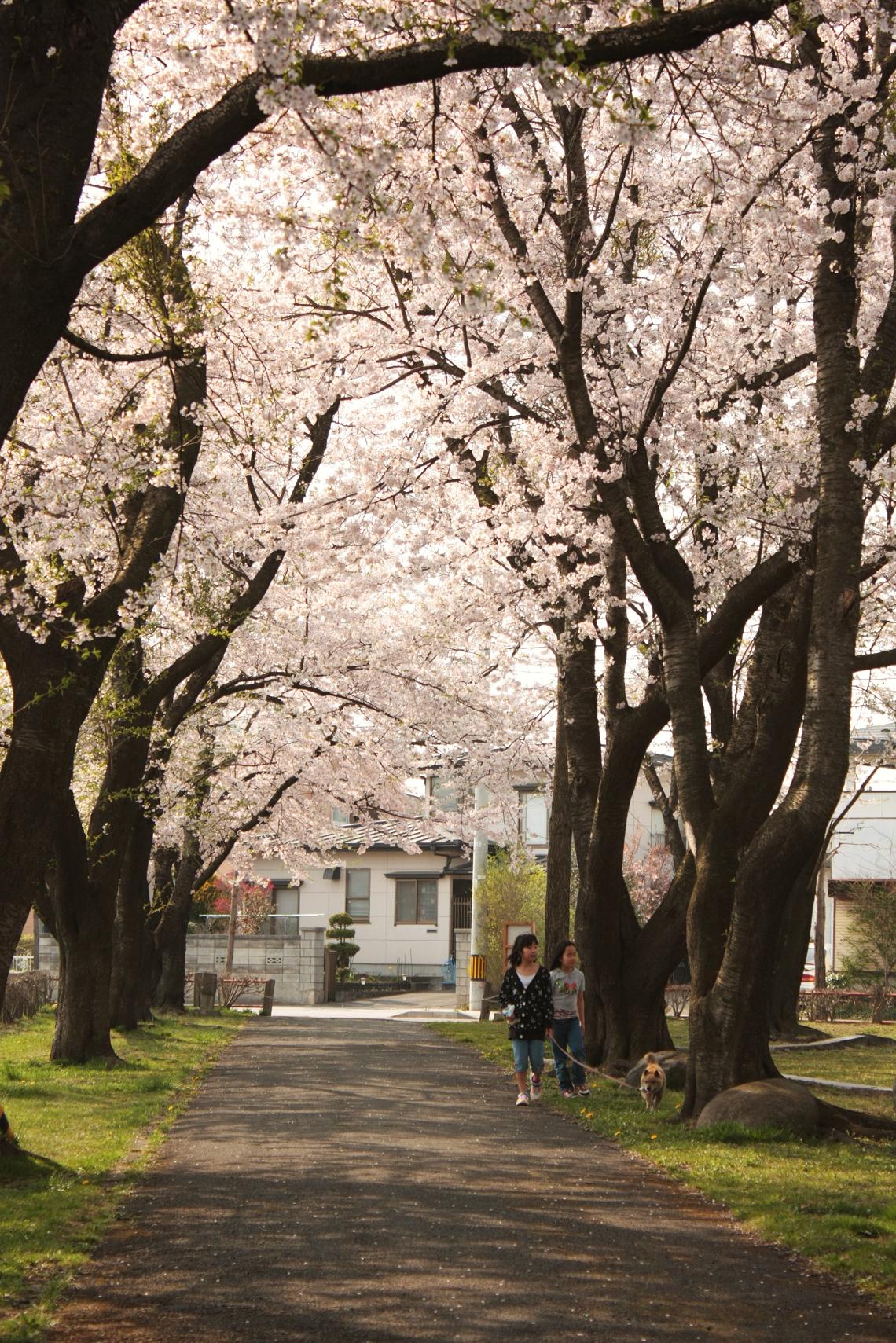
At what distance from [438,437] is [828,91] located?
689 cm

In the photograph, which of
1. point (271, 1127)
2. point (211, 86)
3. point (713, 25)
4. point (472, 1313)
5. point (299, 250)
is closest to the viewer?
point (472, 1313)

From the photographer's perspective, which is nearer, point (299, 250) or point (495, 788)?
point (299, 250)

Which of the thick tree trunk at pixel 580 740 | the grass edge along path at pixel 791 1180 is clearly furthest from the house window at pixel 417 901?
the grass edge along path at pixel 791 1180

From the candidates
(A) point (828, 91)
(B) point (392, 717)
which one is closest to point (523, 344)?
(A) point (828, 91)

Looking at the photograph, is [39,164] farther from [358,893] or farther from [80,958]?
[358,893]

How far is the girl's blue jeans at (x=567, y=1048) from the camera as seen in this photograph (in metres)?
14.4

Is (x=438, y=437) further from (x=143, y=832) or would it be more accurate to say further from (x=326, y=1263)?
(x=326, y=1263)

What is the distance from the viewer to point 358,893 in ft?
181

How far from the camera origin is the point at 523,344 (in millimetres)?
15938

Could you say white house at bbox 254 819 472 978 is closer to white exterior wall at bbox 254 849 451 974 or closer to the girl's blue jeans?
white exterior wall at bbox 254 849 451 974

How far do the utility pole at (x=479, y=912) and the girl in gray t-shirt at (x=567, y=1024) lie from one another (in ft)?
46.1

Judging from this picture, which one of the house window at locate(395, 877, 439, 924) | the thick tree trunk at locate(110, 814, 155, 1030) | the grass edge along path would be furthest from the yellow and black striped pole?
the house window at locate(395, 877, 439, 924)

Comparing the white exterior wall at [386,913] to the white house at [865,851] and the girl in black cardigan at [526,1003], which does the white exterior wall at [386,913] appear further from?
the girl in black cardigan at [526,1003]

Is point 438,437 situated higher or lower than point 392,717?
higher
